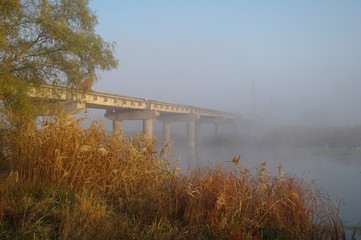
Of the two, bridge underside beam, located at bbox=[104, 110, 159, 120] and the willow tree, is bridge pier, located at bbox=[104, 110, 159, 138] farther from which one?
the willow tree

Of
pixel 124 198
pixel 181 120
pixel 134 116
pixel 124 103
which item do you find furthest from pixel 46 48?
pixel 181 120

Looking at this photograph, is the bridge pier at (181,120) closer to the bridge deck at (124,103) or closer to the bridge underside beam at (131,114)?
the bridge deck at (124,103)

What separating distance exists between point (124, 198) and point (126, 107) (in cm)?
3804

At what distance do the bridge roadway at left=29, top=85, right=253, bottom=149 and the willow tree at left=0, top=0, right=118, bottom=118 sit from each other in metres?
1.21

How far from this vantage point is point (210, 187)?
19.9 ft

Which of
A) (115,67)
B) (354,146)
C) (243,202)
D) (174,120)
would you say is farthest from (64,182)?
(174,120)

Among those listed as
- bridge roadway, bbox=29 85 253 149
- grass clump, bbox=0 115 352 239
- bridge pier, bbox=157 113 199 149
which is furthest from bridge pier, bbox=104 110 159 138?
grass clump, bbox=0 115 352 239

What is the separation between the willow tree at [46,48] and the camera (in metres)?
12.6

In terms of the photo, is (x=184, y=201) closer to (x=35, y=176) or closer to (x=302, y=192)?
(x=302, y=192)

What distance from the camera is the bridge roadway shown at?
17091mm

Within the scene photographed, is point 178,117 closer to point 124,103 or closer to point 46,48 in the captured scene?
point 124,103

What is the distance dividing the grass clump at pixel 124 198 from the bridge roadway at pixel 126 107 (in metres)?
9.37

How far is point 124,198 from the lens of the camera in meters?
6.56

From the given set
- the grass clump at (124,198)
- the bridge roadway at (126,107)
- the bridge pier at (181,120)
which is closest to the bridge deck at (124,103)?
the bridge roadway at (126,107)
